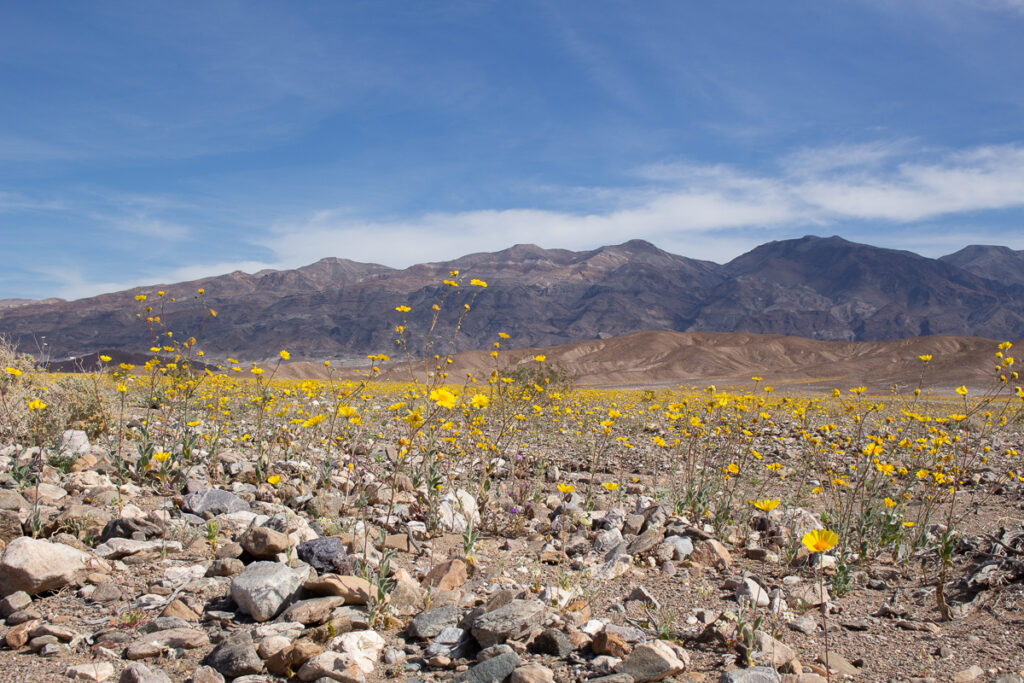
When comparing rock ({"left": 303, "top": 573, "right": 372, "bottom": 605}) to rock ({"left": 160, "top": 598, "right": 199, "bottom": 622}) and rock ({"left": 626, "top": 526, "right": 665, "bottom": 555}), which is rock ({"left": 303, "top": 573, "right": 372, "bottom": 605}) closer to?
rock ({"left": 160, "top": 598, "right": 199, "bottom": 622})

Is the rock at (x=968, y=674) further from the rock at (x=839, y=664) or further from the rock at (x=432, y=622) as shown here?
the rock at (x=432, y=622)

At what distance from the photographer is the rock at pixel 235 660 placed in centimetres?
254

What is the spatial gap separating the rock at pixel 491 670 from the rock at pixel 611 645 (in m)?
0.41

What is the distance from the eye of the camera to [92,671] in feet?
8.11

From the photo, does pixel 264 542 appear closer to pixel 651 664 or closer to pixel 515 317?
pixel 651 664

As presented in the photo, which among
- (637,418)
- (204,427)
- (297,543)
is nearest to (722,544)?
(297,543)

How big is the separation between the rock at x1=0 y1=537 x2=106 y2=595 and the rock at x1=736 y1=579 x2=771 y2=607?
335 centimetres

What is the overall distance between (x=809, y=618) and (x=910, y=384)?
45625 mm

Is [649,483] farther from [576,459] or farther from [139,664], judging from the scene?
[139,664]

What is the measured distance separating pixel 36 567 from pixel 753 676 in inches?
128

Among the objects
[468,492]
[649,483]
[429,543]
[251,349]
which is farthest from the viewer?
[251,349]

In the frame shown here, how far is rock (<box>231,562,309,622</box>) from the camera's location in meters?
3.02

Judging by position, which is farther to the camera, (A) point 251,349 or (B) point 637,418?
(A) point 251,349

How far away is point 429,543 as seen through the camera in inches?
169
